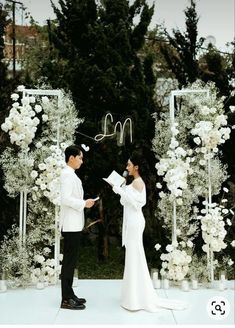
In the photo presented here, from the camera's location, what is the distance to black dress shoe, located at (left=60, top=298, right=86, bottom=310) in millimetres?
5500

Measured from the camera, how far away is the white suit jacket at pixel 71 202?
536 centimetres

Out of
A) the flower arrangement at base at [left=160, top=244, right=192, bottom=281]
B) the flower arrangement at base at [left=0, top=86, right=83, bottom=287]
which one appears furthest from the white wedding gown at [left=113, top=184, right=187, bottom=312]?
the flower arrangement at base at [left=0, top=86, right=83, bottom=287]

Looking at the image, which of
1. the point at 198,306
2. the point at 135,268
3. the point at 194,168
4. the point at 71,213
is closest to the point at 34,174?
the point at 71,213

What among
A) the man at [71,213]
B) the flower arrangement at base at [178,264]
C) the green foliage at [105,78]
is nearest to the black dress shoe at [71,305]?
the man at [71,213]

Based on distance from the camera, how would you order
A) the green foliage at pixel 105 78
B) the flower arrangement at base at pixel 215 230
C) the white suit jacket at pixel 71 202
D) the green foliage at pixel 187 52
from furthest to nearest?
the green foliage at pixel 187 52 → the green foliage at pixel 105 78 → the flower arrangement at base at pixel 215 230 → the white suit jacket at pixel 71 202

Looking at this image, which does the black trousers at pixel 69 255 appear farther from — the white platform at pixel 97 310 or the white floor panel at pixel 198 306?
the white floor panel at pixel 198 306

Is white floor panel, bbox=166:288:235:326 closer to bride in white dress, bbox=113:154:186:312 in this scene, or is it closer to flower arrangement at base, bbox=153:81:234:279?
bride in white dress, bbox=113:154:186:312

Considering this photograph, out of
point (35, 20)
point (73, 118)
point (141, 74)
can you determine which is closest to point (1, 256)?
point (73, 118)

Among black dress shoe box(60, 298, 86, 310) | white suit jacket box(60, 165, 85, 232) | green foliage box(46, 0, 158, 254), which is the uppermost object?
green foliage box(46, 0, 158, 254)

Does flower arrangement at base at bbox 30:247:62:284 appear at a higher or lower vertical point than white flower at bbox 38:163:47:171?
lower

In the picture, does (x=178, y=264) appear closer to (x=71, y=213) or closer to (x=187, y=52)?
(x=71, y=213)

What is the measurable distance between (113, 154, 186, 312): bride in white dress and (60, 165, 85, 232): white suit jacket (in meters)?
0.39

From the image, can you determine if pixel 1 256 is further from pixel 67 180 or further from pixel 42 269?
pixel 67 180

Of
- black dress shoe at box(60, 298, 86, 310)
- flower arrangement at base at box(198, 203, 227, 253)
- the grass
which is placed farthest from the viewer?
the grass
